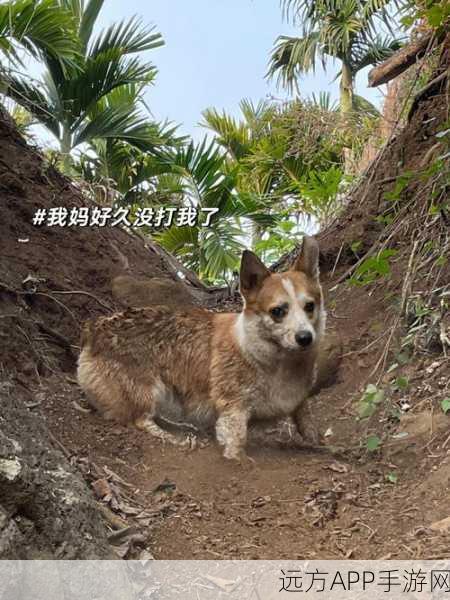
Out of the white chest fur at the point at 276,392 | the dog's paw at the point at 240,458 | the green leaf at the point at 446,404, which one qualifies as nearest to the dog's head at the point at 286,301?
the white chest fur at the point at 276,392

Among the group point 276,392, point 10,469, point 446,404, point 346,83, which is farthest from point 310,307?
point 346,83

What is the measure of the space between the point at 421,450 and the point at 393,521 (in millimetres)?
818

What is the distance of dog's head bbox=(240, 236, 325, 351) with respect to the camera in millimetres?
4648

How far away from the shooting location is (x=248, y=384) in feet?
16.3

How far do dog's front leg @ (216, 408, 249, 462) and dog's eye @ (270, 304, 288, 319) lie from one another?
71cm

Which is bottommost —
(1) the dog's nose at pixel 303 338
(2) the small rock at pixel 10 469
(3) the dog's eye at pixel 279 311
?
(2) the small rock at pixel 10 469

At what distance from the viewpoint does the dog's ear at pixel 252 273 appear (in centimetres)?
493

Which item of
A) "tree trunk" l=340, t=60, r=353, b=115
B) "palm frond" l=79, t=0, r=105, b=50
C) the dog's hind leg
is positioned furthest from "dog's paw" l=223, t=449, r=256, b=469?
"tree trunk" l=340, t=60, r=353, b=115

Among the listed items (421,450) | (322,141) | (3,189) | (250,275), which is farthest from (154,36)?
(421,450)

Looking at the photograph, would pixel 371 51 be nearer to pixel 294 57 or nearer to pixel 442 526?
pixel 294 57

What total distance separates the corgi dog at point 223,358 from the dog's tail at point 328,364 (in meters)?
0.98

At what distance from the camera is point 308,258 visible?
5078mm

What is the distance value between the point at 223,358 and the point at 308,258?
0.93 metres

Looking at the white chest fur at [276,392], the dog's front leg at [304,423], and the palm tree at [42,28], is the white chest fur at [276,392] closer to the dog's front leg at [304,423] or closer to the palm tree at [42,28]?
the dog's front leg at [304,423]
